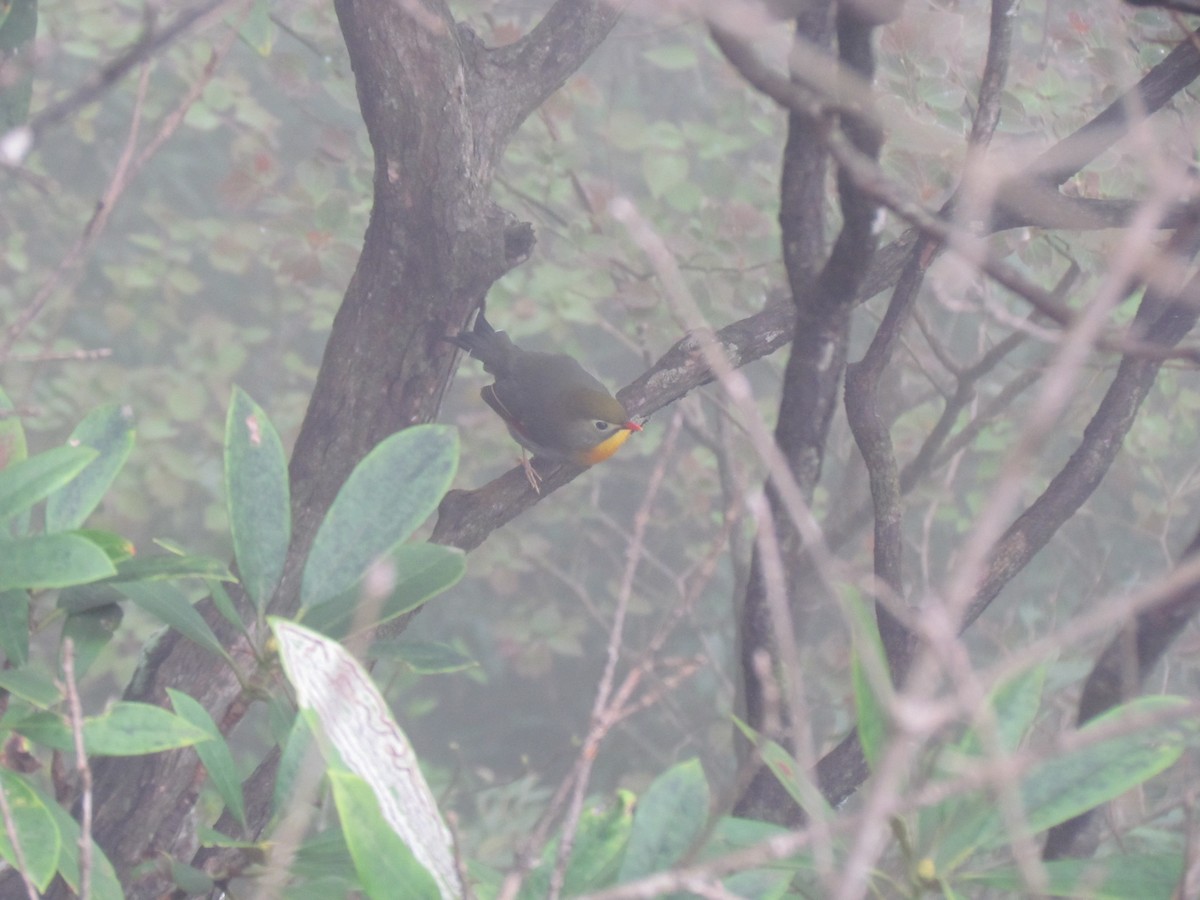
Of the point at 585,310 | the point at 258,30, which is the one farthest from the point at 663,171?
the point at 258,30

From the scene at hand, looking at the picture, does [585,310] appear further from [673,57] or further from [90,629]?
[90,629]

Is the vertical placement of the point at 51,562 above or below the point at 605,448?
above

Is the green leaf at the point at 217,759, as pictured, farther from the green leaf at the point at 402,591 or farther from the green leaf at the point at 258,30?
the green leaf at the point at 258,30

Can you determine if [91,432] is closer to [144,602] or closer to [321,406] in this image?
[144,602]

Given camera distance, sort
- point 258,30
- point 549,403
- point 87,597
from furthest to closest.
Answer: point 549,403 → point 258,30 → point 87,597

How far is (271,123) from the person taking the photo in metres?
4.12

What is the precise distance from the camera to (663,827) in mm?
970

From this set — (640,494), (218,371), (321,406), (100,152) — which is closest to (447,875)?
(321,406)

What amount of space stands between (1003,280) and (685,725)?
3.49 m

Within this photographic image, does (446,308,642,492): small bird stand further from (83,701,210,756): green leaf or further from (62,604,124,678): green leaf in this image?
(83,701,210,756): green leaf

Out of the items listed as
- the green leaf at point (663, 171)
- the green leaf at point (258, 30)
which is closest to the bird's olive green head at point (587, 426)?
the green leaf at point (663, 171)

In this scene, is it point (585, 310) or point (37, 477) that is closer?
point (37, 477)

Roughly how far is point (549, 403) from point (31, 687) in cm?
217

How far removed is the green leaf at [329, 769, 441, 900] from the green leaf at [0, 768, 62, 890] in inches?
10.8
